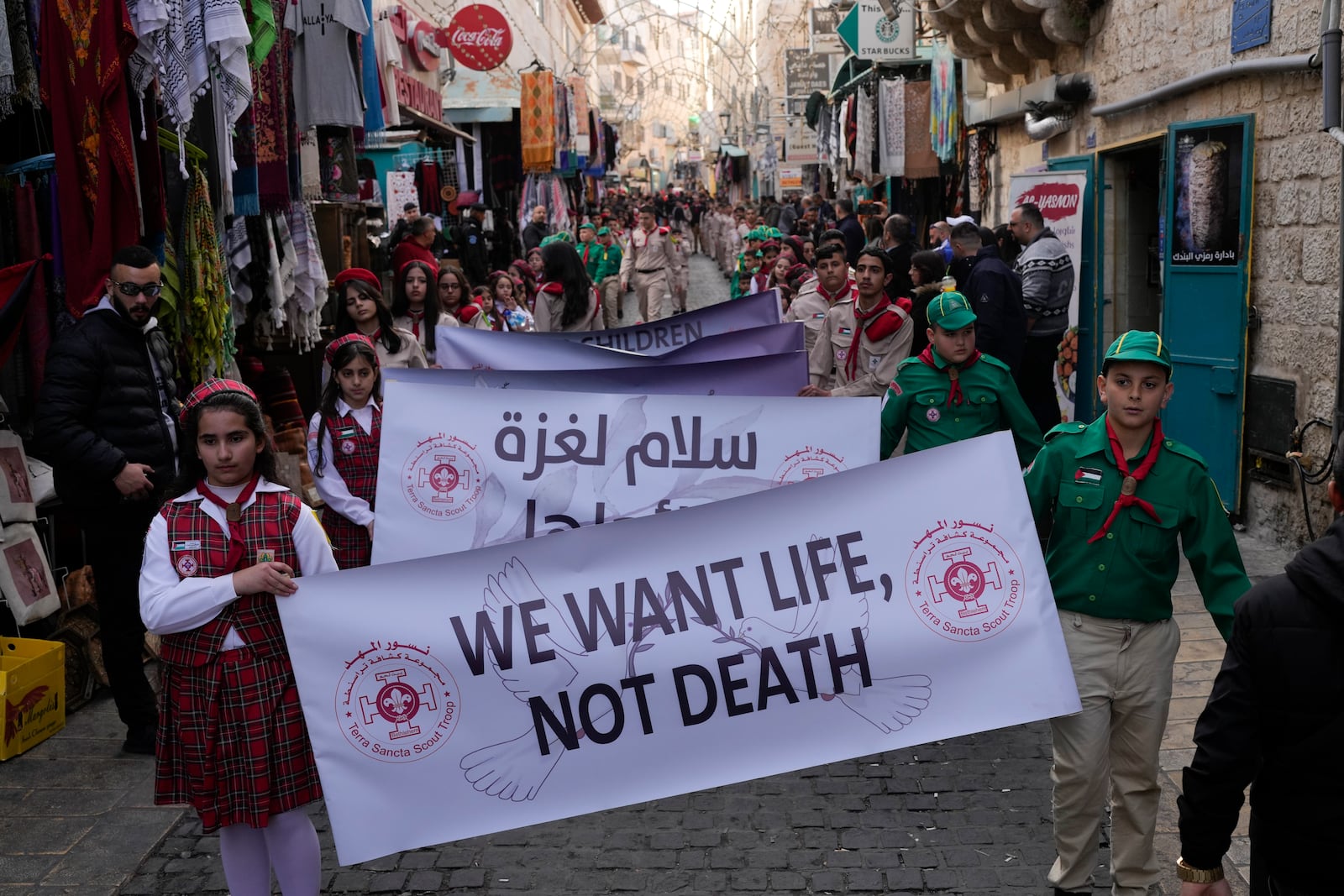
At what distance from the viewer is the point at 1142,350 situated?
3.96m

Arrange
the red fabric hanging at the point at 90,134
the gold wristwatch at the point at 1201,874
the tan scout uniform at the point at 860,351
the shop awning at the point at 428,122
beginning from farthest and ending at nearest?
the shop awning at the point at 428,122 → the tan scout uniform at the point at 860,351 → the red fabric hanging at the point at 90,134 → the gold wristwatch at the point at 1201,874

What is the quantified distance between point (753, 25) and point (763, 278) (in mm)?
60794

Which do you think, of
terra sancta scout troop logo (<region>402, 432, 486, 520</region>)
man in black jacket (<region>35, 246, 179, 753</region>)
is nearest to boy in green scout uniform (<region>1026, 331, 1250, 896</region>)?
terra sancta scout troop logo (<region>402, 432, 486, 520</region>)

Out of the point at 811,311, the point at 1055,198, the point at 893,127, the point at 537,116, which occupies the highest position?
the point at 537,116

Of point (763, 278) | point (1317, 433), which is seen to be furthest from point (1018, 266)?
point (763, 278)

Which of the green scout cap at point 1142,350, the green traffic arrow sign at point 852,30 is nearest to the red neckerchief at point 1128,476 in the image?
the green scout cap at point 1142,350

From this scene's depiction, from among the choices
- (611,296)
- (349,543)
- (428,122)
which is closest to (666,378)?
(349,543)

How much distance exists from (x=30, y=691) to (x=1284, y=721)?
5.40 metres

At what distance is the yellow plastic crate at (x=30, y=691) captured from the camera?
19.6 ft

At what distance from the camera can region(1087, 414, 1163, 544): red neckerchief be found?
4031 millimetres

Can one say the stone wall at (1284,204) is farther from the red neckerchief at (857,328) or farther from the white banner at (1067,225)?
the red neckerchief at (857,328)

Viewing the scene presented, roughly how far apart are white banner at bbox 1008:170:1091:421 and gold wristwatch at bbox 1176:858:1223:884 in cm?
934

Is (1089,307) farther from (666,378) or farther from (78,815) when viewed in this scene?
(78,815)

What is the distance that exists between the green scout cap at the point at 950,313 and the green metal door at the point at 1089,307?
6581 mm
